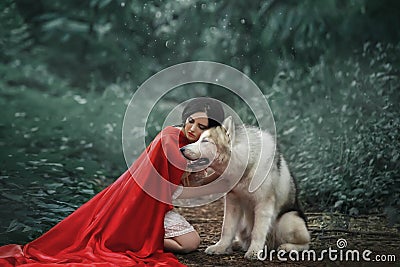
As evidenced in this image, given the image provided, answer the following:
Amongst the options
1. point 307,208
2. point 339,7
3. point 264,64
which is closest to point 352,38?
point 339,7

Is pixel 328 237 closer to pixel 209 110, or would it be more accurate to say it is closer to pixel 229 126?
pixel 229 126

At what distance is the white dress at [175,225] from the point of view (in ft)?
10.9

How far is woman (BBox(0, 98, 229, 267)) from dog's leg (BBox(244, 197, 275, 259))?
23 centimetres

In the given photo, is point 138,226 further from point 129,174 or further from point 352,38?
point 352,38

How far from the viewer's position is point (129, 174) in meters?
3.21

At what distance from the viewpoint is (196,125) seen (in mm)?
3141

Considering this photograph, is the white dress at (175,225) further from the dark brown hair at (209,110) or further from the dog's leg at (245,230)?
the dark brown hair at (209,110)

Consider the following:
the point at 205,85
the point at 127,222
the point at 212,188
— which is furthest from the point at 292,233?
the point at 205,85

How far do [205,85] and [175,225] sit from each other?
63.8 inches

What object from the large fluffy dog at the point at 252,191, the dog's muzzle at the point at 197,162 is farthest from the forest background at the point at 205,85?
the dog's muzzle at the point at 197,162

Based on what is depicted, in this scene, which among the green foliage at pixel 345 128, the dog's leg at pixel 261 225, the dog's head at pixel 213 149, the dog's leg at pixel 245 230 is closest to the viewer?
the dog's head at pixel 213 149

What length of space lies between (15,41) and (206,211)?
2.07 meters

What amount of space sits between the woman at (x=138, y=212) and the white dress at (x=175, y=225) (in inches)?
4.1

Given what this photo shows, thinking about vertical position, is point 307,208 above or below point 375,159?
below
